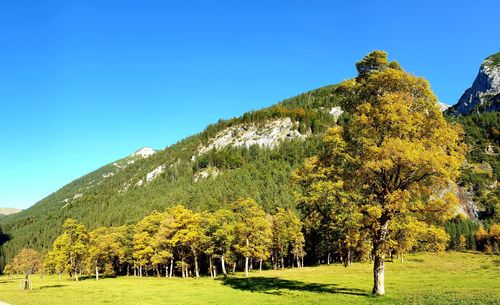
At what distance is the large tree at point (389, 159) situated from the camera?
95.4 feet

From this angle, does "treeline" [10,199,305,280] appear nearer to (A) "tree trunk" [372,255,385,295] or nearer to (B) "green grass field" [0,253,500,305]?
(B) "green grass field" [0,253,500,305]

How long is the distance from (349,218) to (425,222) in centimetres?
658

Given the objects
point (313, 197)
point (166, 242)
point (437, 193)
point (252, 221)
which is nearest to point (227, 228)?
point (252, 221)

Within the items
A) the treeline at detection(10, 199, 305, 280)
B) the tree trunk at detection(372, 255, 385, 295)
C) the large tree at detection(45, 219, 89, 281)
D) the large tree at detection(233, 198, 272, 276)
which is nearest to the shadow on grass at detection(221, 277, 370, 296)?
the tree trunk at detection(372, 255, 385, 295)

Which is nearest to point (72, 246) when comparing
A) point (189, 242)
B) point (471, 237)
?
point (189, 242)

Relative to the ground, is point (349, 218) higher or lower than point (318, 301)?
higher

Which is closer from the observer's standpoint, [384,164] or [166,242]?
[384,164]

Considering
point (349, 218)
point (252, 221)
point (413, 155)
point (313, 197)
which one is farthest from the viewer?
point (252, 221)

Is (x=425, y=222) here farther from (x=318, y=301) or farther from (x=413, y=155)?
(x=318, y=301)

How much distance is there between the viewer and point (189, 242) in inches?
3580

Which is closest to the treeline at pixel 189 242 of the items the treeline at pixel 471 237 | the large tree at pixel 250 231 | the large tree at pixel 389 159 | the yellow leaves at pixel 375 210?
the large tree at pixel 250 231

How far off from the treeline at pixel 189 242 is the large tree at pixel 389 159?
149ft

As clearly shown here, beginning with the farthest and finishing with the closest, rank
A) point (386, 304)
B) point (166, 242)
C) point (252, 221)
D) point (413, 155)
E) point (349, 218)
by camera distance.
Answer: point (166, 242) → point (252, 221) → point (349, 218) → point (413, 155) → point (386, 304)

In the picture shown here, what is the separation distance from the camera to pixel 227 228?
3278 inches
